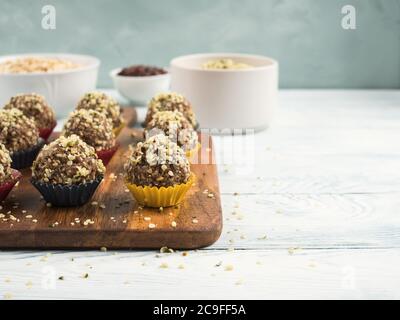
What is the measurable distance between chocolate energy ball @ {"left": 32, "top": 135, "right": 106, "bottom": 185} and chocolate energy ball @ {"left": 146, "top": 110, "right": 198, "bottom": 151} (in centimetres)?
41

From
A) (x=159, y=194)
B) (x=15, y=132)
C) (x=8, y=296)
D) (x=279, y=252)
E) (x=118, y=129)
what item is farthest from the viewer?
(x=118, y=129)

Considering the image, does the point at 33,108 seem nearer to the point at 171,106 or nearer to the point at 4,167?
the point at 171,106

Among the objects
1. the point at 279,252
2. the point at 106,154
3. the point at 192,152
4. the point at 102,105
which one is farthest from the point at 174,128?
the point at 279,252

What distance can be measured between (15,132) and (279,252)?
1.01m

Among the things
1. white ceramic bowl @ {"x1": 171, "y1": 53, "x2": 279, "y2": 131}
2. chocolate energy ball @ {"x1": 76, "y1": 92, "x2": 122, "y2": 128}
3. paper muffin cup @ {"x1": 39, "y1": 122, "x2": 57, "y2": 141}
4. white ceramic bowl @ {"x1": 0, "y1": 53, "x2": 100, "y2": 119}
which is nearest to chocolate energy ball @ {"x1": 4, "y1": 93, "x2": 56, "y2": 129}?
paper muffin cup @ {"x1": 39, "y1": 122, "x2": 57, "y2": 141}

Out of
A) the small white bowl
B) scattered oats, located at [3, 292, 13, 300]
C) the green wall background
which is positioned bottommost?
scattered oats, located at [3, 292, 13, 300]

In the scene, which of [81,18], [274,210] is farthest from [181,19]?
[274,210]

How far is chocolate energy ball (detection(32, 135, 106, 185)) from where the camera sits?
6.28ft

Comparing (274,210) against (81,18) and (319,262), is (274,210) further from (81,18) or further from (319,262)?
(81,18)

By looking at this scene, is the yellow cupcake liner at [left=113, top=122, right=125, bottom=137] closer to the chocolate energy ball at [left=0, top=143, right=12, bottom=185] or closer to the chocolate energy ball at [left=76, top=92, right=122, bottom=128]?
the chocolate energy ball at [left=76, top=92, right=122, bottom=128]

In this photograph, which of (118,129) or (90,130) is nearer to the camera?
(90,130)

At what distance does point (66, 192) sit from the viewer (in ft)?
6.21

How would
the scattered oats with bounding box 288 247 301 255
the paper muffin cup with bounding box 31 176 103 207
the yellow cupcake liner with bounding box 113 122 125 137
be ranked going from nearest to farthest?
the scattered oats with bounding box 288 247 301 255
the paper muffin cup with bounding box 31 176 103 207
the yellow cupcake liner with bounding box 113 122 125 137

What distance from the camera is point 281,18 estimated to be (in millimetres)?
3771
